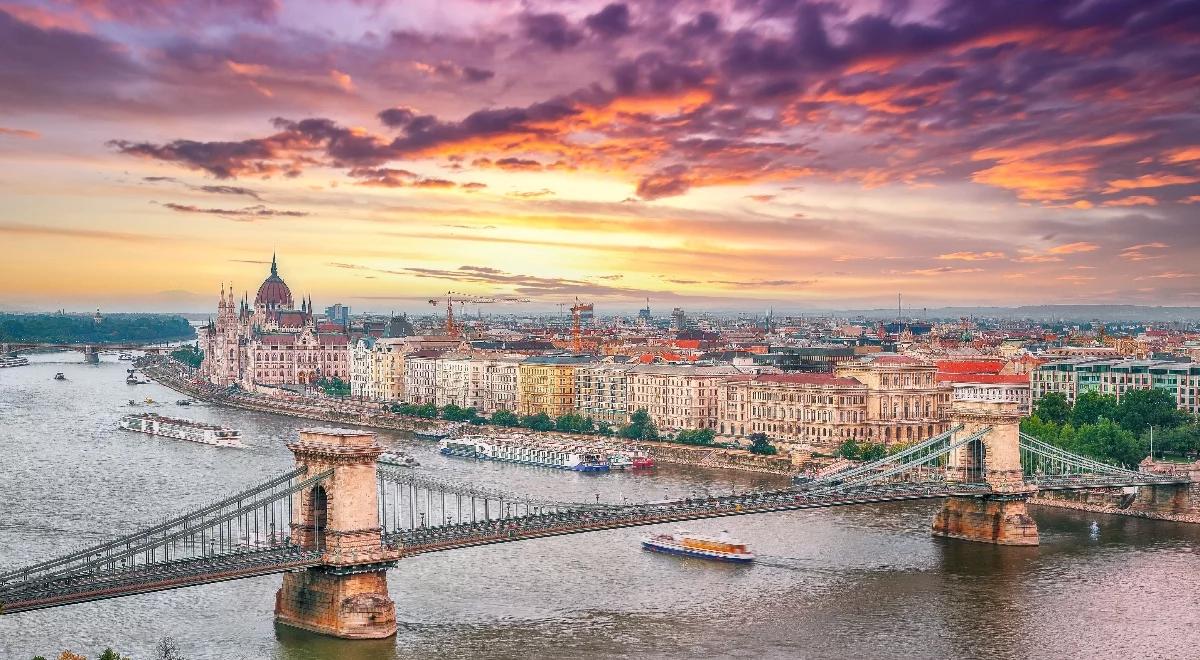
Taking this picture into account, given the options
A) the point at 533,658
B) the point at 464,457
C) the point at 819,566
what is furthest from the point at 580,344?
the point at 533,658

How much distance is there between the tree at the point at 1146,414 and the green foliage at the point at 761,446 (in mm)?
13804

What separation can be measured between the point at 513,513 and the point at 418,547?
13725 millimetres

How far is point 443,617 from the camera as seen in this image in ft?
96.8

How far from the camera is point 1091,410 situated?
192ft

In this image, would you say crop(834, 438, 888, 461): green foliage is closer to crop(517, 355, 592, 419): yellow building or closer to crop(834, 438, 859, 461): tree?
crop(834, 438, 859, 461): tree

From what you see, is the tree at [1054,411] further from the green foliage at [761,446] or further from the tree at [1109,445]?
the green foliage at [761,446]

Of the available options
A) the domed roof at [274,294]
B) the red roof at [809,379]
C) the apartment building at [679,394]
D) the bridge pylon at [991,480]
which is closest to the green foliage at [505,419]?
the apartment building at [679,394]

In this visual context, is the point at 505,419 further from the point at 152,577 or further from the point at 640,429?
the point at 152,577

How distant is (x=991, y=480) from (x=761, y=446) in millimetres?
21132

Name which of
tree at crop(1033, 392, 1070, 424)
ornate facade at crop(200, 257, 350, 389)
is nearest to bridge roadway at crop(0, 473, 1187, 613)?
tree at crop(1033, 392, 1070, 424)

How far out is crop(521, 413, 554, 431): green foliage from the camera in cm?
7319

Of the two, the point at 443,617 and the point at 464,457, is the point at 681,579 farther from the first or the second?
the point at 464,457

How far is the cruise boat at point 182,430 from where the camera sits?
6638 centimetres

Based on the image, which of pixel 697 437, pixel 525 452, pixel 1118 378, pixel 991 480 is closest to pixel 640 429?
pixel 697 437
